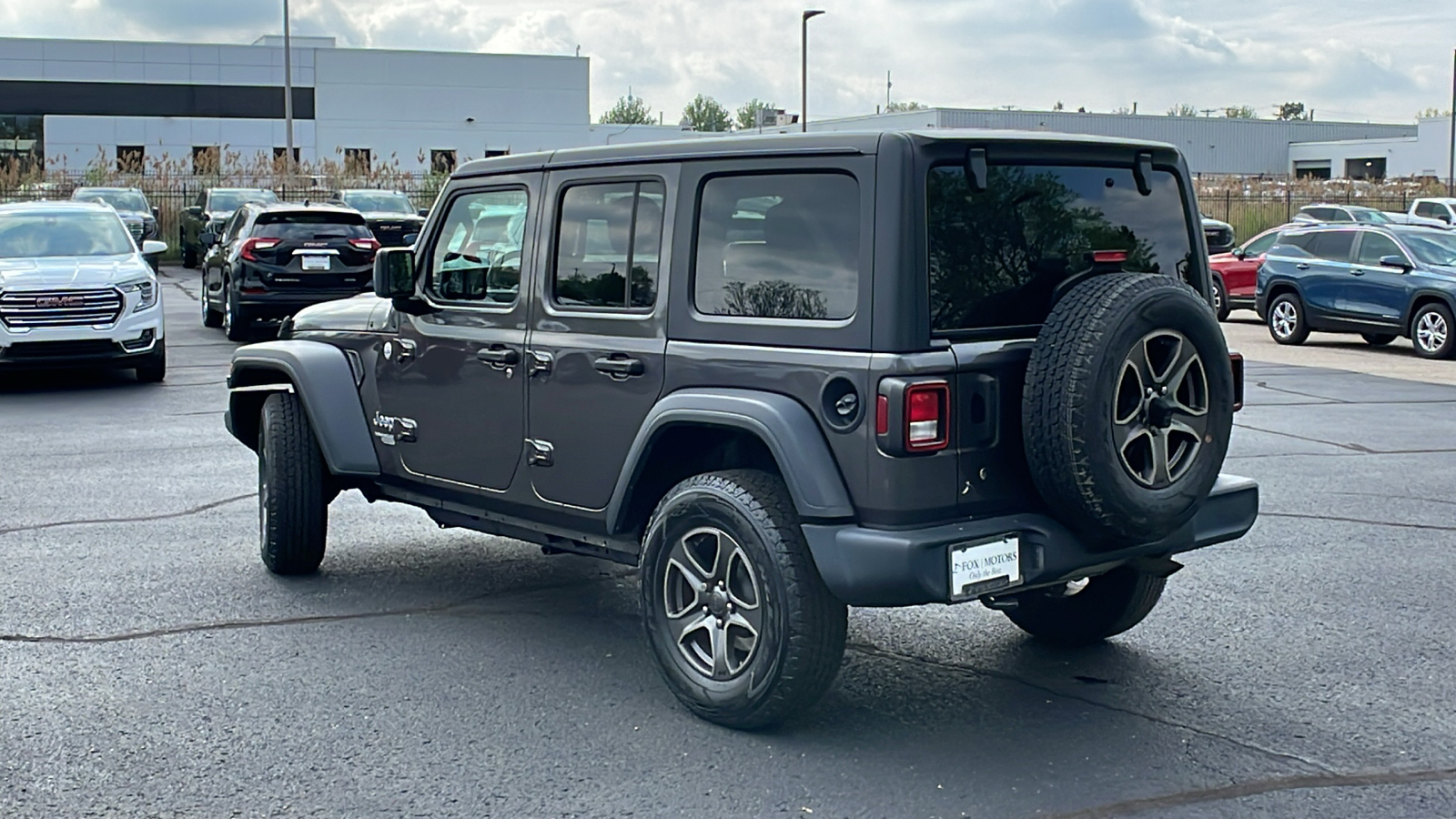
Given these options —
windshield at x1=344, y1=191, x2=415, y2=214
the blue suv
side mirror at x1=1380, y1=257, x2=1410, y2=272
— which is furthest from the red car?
windshield at x1=344, y1=191, x2=415, y2=214

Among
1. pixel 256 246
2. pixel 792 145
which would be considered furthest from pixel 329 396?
pixel 256 246

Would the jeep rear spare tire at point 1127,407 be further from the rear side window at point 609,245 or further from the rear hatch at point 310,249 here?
the rear hatch at point 310,249

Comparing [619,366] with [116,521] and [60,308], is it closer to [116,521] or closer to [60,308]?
[116,521]

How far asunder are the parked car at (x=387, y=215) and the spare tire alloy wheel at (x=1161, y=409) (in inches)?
944

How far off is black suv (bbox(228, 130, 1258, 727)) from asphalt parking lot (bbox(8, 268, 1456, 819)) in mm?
379

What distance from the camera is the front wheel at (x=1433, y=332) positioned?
60.0 ft

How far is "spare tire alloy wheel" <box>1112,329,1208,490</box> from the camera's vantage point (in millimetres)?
4711

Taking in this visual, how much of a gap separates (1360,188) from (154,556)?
52.7 metres

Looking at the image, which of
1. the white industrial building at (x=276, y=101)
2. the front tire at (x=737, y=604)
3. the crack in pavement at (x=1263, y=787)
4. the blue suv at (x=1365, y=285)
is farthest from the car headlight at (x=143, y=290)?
the white industrial building at (x=276, y=101)

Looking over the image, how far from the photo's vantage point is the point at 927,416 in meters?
4.54

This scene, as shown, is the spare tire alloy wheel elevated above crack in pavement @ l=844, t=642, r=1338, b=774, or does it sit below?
above

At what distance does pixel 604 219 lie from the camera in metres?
5.57

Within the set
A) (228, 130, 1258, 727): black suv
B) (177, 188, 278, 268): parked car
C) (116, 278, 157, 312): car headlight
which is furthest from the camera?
(177, 188, 278, 268): parked car

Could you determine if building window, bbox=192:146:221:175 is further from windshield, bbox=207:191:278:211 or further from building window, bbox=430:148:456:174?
building window, bbox=430:148:456:174
